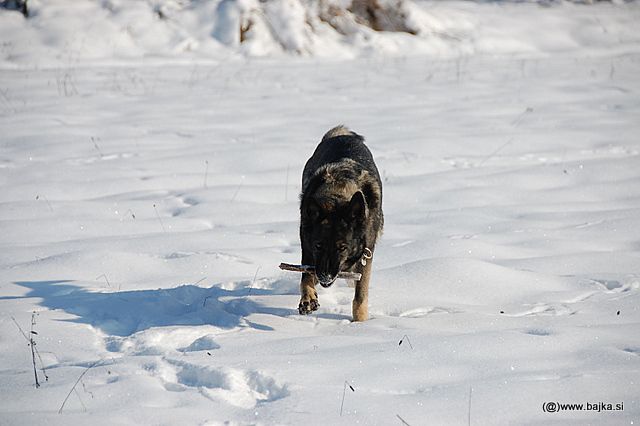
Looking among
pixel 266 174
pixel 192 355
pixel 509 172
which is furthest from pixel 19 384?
pixel 509 172

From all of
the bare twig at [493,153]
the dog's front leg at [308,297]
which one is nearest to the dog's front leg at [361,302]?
the dog's front leg at [308,297]

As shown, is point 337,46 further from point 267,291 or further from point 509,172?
point 267,291

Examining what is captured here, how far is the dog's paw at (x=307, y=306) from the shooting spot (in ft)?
14.5

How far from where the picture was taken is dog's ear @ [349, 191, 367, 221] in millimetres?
4316

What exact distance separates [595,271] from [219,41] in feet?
47.0

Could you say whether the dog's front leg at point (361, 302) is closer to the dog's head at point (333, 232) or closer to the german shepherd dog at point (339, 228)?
the german shepherd dog at point (339, 228)

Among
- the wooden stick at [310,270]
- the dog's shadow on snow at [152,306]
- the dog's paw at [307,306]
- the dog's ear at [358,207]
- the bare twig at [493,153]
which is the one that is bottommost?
the bare twig at [493,153]

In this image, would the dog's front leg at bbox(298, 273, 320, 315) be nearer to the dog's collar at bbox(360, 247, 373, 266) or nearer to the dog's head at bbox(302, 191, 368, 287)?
the dog's head at bbox(302, 191, 368, 287)

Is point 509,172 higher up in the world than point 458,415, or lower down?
lower down

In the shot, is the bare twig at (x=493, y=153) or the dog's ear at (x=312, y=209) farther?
the bare twig at (x=493, y=153)

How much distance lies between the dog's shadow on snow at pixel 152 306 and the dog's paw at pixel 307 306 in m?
0.15

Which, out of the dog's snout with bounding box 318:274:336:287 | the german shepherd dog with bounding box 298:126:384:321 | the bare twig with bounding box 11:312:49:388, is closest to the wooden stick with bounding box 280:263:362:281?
the german shepherd dog with bounding box 298:126:384:321

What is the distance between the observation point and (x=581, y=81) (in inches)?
533

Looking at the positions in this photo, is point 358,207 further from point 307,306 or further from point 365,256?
point 307,306
